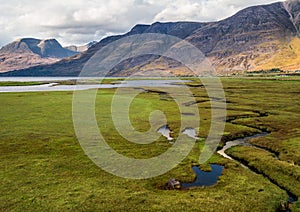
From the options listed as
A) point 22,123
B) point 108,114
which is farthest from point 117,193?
point 108,114

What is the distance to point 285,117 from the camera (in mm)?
60906

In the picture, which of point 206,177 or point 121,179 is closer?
point 121,179

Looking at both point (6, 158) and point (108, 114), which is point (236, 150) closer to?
point (6, 158)

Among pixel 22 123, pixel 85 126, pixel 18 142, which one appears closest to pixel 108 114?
pixel 85 126

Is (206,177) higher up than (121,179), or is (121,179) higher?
(121,179)

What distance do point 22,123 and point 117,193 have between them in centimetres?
3468

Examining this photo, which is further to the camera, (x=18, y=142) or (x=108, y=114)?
(x=108, y=114)

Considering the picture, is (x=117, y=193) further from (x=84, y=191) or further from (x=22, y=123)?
(x=22, y=123)

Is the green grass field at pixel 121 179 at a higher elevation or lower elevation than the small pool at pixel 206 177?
higher

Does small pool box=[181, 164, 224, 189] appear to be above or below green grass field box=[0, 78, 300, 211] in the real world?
below

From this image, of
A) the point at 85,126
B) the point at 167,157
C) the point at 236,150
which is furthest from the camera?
the point at 85,126

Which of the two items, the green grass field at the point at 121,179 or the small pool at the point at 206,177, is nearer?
the green grass field at the point at 121,179

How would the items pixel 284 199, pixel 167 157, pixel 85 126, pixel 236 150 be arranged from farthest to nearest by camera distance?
pixel 85 126 < pixel 236 150 < pixel 167 157 < pixel 284 199

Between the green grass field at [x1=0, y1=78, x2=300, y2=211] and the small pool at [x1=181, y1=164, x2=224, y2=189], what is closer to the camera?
the green grass field at [x1=0, y1=78, x2=300, y2=211]
